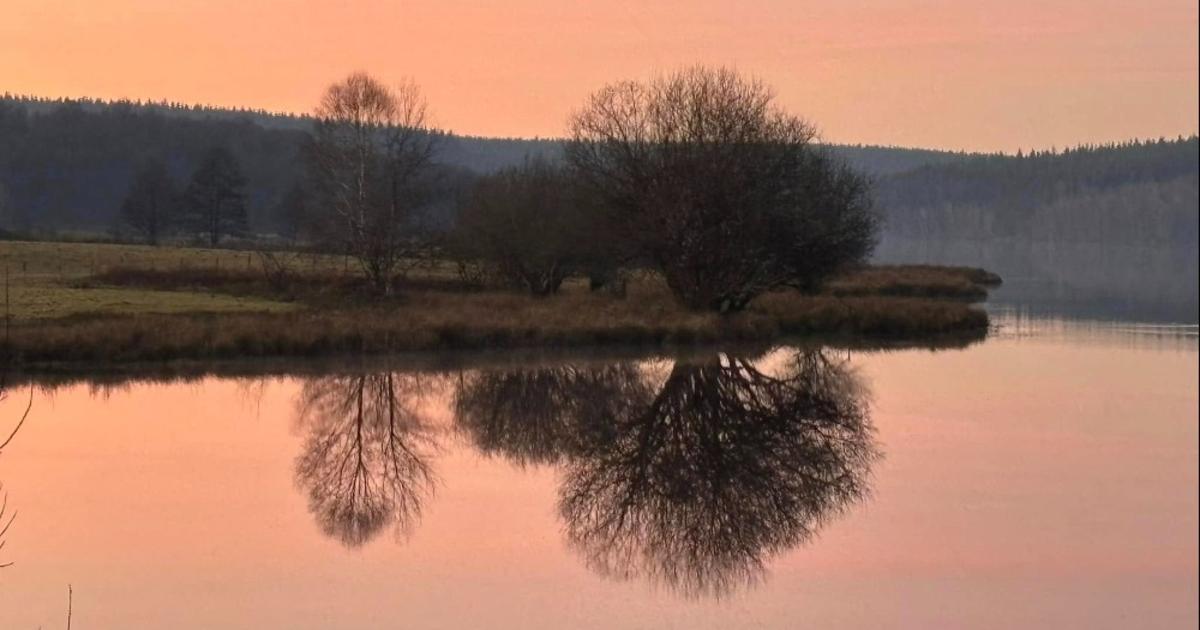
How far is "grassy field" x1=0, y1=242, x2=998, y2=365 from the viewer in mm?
28156

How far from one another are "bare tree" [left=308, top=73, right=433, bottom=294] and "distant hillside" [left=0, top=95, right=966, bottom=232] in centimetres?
4963

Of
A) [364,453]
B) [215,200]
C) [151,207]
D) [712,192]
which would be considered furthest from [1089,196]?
[151,207]

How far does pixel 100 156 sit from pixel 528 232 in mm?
71357

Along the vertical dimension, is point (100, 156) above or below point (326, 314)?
above

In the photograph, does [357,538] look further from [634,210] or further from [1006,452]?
[634,210]

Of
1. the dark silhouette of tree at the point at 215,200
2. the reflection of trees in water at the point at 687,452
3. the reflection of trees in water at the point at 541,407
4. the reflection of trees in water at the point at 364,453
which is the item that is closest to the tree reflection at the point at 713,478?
the reflection of trees in water at the point at 687,452

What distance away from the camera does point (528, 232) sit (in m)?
43.2

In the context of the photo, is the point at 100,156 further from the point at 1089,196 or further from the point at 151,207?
the point at 1089,196

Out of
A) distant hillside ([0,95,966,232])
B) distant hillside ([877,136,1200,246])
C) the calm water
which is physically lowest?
the calm water

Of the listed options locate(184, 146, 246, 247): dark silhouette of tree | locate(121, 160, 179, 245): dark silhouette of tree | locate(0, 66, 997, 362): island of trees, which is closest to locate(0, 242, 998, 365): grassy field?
locate(0, 66, 997, 362): island of trees

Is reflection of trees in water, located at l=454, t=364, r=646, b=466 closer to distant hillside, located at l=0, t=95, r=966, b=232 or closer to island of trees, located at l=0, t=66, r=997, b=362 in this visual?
island of trees, located at l=0, t=66, r=997, b=362

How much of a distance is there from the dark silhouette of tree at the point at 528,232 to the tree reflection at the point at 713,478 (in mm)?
17954

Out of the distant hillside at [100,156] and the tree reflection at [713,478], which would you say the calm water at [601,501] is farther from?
the distant hillside at [100,156]

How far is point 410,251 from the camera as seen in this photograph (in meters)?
42.1
